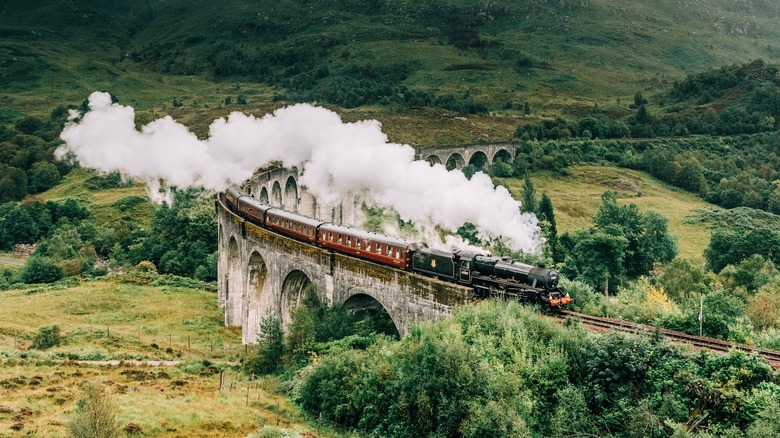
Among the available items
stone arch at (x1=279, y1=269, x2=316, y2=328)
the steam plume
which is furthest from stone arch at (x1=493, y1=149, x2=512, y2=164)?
stone arch at (x1=279, y1=269, x2=316, y2=328)

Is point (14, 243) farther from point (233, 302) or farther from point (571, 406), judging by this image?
point (571, 406)

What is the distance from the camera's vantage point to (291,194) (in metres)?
68.7

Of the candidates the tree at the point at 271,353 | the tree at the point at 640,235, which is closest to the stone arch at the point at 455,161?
the tree at the point at 640,235

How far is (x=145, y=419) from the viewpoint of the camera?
24922 mm

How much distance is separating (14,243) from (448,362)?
70172 millimetres

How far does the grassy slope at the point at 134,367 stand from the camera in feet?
82.4

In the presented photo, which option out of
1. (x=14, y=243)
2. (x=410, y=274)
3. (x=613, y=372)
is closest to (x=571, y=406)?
(x=613, y=372)

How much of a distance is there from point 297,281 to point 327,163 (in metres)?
13.4

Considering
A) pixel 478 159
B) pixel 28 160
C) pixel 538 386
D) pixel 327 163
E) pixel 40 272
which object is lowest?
pixel 40 272

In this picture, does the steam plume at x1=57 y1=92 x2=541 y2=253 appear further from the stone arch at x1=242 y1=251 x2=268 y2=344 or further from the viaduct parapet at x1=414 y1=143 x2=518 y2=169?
the viaduct parapet at x1=414 y1=143 x2=518 y2=169

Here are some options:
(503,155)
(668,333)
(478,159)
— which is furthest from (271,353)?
(503,155)

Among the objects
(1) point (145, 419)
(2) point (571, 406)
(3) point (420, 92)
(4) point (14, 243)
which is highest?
(3) point (420, 92)

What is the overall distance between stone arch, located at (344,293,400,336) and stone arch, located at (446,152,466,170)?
67304 mm

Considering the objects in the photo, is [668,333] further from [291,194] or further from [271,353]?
[291,194]
